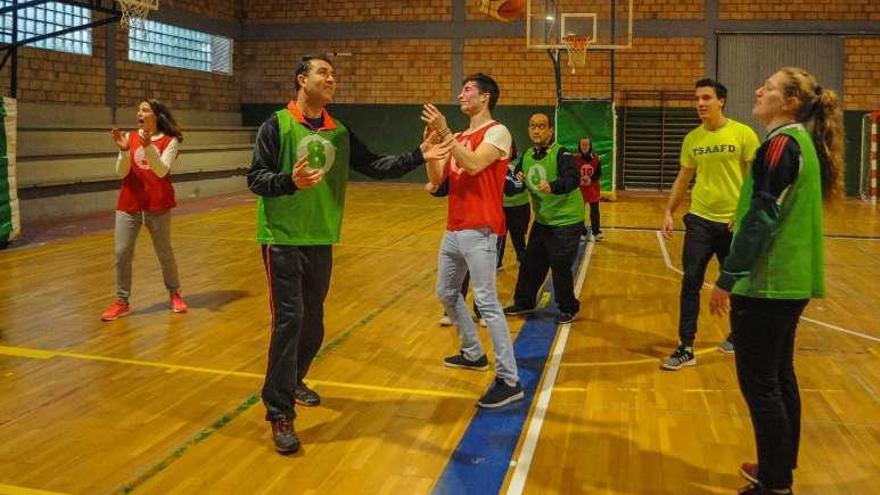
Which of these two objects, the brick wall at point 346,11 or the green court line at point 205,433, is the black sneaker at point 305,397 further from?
the brick wall at point 346,11

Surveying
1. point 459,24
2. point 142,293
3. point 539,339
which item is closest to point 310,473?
point 539,339

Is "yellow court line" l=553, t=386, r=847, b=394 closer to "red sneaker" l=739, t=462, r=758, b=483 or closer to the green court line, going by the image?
"red sneaker" l=739, t=462, r=758, b=483

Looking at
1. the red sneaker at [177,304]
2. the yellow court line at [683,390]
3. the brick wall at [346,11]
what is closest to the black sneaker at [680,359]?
the yellow court line at [683,390]

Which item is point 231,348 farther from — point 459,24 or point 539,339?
point 459,24

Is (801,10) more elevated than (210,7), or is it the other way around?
(210,7)

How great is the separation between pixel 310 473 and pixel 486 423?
1.08 meters

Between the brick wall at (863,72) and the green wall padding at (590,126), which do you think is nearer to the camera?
the green wall padding at (590,126)

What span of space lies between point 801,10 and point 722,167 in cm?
1716

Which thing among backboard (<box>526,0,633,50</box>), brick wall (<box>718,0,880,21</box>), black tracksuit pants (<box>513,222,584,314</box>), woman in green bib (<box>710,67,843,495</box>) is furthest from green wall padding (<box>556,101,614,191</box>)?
woman in green bib (<box>710,67,843,495</box>)

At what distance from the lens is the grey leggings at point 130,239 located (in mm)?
6828

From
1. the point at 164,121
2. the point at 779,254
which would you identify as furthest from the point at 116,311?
the point at 779,254

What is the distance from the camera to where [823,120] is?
131 inches

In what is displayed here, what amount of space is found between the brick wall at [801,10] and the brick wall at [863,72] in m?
0.65

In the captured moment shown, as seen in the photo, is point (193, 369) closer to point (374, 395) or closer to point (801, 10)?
point (374, 395)
